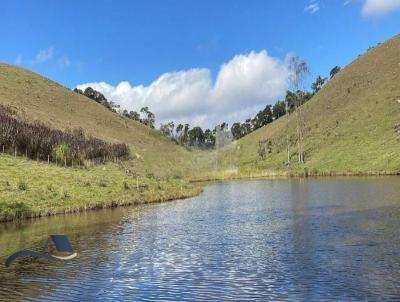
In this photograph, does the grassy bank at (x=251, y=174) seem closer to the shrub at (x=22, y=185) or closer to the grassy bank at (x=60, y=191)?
the grassy bank at (x=60, y=191)

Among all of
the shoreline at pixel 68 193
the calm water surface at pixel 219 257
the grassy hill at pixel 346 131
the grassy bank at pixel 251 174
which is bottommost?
the calm water surface at pixel 219 257

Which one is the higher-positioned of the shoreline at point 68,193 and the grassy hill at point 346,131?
the grassy hill at point 346,131

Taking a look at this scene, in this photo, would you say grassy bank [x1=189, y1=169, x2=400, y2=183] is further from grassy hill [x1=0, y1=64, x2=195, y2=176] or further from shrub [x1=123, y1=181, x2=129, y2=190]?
shrub [x1=123, y1=181, x2=129, y2=190]

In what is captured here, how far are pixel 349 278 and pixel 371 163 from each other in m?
72.0

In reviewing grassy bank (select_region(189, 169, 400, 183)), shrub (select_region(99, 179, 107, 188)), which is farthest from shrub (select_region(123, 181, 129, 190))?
grassy bank (select_region(189, 169, 400, 183))

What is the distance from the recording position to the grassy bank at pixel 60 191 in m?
40.5

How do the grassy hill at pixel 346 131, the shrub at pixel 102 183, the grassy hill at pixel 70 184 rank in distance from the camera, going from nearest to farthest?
the grassy hill at pixel 70 184
the shrub at pixel 102 183
the grassy hill at pixel 346 131

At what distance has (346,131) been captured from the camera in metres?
113

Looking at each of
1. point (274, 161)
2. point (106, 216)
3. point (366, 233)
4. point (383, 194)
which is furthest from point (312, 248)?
point (274, 161)

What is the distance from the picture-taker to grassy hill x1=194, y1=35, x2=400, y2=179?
91.3 meters

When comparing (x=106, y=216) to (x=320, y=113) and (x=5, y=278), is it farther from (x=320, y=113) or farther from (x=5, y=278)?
(x=320, y=113)

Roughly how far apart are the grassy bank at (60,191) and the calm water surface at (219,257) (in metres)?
3.12

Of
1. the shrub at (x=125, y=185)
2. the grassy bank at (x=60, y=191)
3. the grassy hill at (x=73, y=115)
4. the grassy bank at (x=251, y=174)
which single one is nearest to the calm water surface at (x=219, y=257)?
the grassy bank at (x=60, y=191)

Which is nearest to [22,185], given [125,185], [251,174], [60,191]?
[60,191]
